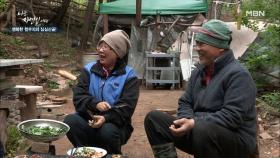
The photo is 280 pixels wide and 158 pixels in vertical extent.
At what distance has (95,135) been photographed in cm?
428

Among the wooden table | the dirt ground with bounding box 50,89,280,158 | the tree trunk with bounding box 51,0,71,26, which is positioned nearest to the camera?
the wooden table

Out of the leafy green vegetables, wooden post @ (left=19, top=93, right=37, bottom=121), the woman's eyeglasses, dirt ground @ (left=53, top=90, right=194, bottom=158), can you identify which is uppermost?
the woman's eyeglasses

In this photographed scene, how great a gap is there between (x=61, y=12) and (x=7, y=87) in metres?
11.7

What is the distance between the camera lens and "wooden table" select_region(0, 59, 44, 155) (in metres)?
5.40

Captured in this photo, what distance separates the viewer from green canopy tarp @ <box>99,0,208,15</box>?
1483 centimetres

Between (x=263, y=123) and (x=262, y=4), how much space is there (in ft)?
6.98

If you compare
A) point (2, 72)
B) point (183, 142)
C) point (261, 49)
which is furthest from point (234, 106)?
point (261, 49)

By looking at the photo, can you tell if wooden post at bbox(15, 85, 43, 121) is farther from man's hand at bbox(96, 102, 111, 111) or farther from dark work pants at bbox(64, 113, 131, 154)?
man's hand at bbox(96, 102, 111, 111)

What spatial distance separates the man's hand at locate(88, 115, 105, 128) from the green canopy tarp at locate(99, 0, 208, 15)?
1085cm

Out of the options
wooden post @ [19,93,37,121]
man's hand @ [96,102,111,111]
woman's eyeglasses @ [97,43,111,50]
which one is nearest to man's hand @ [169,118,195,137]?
man's hand @ [96,102,111,111]

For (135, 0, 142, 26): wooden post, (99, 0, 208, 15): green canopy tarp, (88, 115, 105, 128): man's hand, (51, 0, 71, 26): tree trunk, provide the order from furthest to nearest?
1. (51, 0, 71, 26): tree trunk
2. (99, 0, 208, 15): green canopy tarp
3. (135, 0, 142, 26): wooden post
4. (88, 115, 105, 128): man's hand

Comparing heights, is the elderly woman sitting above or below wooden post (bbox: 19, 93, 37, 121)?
above

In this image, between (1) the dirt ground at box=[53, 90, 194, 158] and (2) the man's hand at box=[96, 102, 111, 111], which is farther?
(1) the dirt ground at box=[53, 90, 194, 158]

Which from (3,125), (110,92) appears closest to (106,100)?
(110,92)
